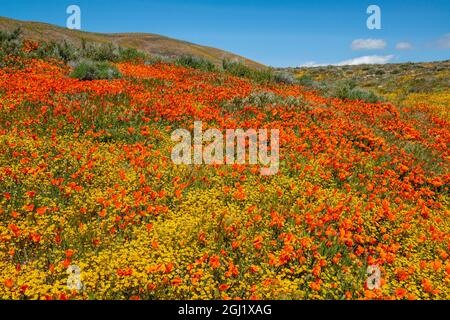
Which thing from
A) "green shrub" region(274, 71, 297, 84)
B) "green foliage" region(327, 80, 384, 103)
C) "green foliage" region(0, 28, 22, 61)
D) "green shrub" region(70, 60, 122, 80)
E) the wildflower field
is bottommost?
the wildflower field

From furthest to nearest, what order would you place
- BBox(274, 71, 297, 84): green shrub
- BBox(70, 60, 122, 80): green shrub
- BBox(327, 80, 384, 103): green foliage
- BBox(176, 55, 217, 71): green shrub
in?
BBox(176, 55, 217, 71): green shrub, BBox(274, 71, 297, 84): green shrub, BBox(327, 80, 384, 103): green foliage, BBox(70, 60, 122, 80): green shrub

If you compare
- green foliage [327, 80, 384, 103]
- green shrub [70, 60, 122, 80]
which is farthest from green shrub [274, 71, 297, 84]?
green shrub [70, 60, 122, 80]

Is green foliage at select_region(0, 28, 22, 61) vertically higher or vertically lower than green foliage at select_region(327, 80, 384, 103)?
higher

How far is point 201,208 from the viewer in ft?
21.1

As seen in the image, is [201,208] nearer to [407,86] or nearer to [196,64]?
[196,64]

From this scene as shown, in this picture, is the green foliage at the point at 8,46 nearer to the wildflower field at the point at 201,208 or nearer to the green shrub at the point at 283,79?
the wildflower field at the point at 201,208

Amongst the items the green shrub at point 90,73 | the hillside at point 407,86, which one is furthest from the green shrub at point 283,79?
the green shrub at point 90,73

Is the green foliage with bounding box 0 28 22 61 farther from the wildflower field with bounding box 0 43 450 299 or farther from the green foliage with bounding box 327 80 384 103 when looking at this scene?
the green foliage with bounding box 327 80 384 103

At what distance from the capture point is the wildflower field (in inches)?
188

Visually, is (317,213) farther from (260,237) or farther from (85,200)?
(85,200)

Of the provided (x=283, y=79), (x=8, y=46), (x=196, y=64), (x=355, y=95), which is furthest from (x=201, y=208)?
(x=196, y=64)

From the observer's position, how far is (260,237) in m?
5.39

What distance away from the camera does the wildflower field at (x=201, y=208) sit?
15.6 ft

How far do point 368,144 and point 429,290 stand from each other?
6463 millimetres
